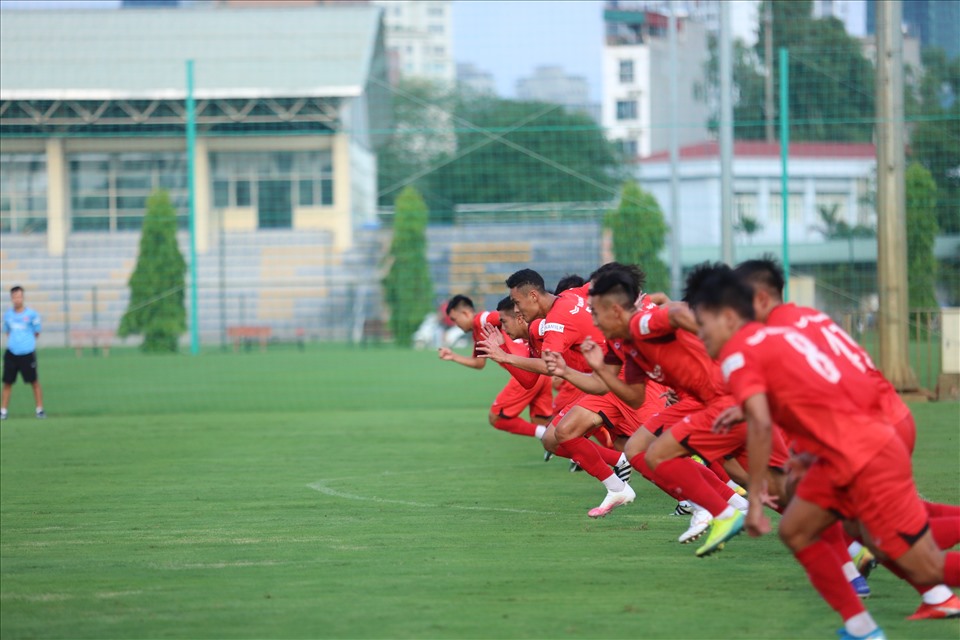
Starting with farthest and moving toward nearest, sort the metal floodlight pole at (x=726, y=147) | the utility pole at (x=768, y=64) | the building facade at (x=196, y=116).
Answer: the building facade at (x=196, y=116)
the utility pole at (x=768, y=64)
the metal floodlight pole at (x=726, y=147)

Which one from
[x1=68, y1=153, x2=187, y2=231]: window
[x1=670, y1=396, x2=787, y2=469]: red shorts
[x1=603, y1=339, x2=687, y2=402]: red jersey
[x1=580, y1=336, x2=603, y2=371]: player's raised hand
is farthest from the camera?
[x1=68, y1=153, x2=187, y2=231]: window

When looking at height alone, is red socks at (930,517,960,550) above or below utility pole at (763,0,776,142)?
below

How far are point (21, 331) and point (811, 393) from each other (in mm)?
16520

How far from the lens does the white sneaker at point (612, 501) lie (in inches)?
372

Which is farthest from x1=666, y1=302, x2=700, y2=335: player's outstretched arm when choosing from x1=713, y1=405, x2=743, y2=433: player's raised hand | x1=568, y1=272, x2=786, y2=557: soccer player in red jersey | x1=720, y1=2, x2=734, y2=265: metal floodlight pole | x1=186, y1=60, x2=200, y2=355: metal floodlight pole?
x1=186, y1=60, x2=200, y2=355: metal floodlight pole

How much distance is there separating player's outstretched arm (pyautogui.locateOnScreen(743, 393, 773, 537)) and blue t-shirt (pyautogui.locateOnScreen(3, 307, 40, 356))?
16.1 meters

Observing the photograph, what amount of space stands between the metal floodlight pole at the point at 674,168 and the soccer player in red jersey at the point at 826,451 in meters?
18.3

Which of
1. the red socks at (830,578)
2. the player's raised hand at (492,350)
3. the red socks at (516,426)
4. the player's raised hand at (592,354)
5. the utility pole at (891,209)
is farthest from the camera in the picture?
the utility pole at (891,209)

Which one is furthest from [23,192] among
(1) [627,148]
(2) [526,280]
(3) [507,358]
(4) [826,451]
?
(4) [826,451]

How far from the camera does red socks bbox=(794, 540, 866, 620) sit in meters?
5.49

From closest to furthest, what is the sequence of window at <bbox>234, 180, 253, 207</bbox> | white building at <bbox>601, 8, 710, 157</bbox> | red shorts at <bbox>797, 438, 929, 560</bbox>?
red shorts at <bbox>797, 438, 929, 560</bbox>, white building at <bbox>601, 8, 710, 157</bbox>, window at <bbox>234, 180, 253, 207</bbox>

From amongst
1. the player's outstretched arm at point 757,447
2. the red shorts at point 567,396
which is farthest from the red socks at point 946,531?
the red shorts at point 567,396

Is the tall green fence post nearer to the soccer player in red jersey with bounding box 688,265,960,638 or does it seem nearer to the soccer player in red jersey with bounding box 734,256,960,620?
the soccer player in red jersey with bounding box 734,256,960,620

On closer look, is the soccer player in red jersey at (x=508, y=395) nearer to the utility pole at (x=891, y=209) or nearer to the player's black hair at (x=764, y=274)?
the player's black hair at (x=764, y=274)
